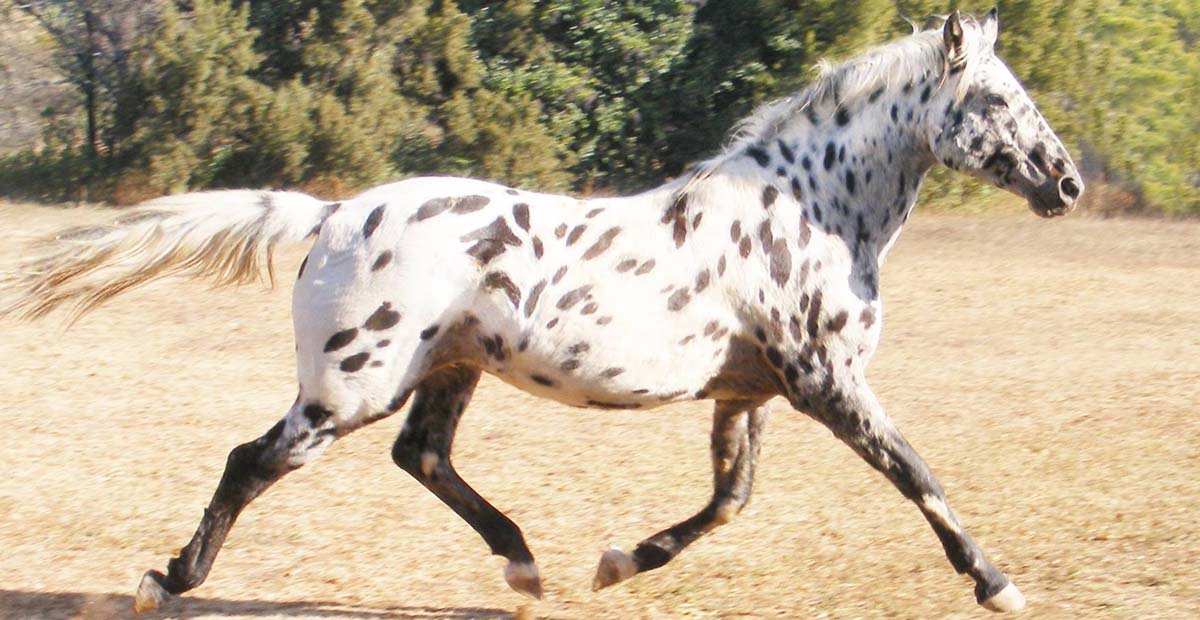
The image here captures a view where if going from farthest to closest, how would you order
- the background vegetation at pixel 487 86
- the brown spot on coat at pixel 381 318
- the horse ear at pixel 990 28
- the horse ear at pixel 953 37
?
the background vegetation at pixel 487 86, the horse ear at pixel 990 28, the horse ear at pixel 953 37, the brown spot on coat at pixel 381 318

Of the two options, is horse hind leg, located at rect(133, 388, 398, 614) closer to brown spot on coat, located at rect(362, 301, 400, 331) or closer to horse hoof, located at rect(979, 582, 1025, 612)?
brown spot on coat, located at rect(362, 301, 400, 331)

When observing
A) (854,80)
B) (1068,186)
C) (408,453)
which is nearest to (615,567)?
(408,453)

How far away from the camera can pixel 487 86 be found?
17625 millimetres

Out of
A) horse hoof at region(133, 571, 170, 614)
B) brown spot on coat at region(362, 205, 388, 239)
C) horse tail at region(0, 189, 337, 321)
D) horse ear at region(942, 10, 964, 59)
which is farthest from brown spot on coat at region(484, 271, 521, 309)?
horse ear at region(942, 10, 964, 59)

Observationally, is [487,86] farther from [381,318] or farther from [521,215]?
[381,318]

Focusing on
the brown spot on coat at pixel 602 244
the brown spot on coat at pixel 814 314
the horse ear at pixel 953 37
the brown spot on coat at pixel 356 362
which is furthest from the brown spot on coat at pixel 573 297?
the horse ear at pixel 953 37

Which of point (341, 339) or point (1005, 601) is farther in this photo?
point (1005, 601)

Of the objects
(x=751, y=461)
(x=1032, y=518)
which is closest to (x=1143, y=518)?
(x=1032, y=518)

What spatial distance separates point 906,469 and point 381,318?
184cm

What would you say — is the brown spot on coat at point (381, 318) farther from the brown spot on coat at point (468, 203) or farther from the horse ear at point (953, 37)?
the horse ear at point (953, 37)

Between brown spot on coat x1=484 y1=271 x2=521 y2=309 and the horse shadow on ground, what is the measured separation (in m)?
1.18

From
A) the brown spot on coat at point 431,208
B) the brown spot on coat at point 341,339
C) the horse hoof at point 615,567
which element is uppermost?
the brown spot on coat at point 431,208

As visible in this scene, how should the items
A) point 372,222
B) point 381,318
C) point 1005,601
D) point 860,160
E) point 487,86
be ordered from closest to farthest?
point 381,318, point 372,222, point 1005,601, point 860,160, point 487,86

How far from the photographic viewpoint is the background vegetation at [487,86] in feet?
54.6
